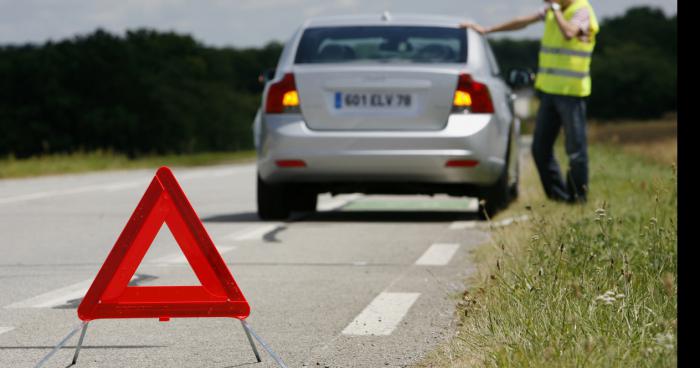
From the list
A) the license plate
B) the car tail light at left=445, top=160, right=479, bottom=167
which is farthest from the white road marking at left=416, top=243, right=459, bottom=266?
the license plate

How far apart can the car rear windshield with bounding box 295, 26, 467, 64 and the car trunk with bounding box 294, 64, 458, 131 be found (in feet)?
0.98

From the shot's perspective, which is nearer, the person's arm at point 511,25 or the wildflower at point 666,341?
the wildflower at point 666,341

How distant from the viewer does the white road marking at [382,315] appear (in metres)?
6.08

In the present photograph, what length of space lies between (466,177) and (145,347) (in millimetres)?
6001

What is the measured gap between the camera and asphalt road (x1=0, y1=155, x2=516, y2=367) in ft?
A: 18.4

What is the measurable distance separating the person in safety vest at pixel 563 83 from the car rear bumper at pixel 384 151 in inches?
37.2

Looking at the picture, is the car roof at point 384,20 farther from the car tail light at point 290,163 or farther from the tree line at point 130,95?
the tree line at point 130,95

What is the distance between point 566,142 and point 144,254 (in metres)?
7.58

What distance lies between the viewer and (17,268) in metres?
8.67

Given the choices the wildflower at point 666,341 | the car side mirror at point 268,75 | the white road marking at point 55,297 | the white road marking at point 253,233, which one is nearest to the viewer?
the wildflower at point 666,341

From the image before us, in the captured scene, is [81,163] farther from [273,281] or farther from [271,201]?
[273,281]

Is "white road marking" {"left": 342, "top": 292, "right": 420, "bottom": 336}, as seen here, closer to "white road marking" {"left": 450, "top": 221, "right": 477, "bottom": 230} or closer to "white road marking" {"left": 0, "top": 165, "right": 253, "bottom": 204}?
"white road marking" {"left": 450, "top": 221, "right": 477, "bottom": 230}

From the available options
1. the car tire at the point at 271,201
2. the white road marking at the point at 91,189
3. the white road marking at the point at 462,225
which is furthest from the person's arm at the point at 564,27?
the white road marking at the point at 91,189
